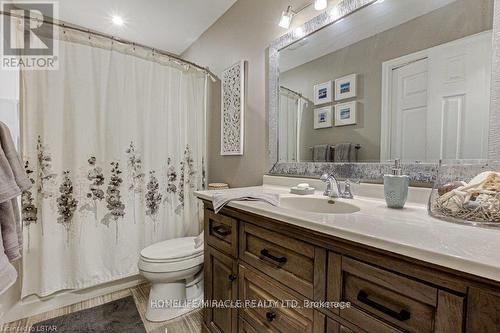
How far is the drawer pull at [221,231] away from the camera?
1130mm

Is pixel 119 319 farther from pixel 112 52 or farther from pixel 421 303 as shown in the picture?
pixel 112 52

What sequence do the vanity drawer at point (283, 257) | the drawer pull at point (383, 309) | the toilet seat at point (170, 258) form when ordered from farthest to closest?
1. the toilet seat at point (170, 258)
2. the vanity drawer at point (283, 257)
3. the drawer pull at point (383, 309)

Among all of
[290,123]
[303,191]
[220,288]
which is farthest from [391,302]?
[290,123]

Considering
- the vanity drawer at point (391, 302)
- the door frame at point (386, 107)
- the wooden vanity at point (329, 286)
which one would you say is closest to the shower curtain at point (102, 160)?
the wooden vanity at point (329, 286)

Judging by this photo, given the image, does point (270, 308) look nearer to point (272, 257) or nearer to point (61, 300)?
point (272, 257)

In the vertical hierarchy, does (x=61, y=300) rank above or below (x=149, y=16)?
below

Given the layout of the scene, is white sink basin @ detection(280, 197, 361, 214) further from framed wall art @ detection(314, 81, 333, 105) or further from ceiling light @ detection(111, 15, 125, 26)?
ceiling light @ detection(111, 15, 125, 26)

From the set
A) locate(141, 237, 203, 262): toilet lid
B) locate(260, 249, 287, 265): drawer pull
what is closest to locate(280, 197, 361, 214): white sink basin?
locate(260, 249, 287, 265): drawer pull

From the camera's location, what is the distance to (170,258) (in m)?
1.50

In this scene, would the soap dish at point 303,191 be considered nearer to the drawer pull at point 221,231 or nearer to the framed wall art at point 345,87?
the drawer pull at point 221,231

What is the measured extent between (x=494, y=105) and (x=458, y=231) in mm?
531

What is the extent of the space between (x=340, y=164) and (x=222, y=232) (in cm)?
73

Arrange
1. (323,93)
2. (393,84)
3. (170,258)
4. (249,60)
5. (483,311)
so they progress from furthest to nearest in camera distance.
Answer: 1. (249,60)
2. (170,258)
3. (323,93)
4. (393,84)
5. (483,311)

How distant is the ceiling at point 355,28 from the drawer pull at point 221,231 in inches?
43.8
